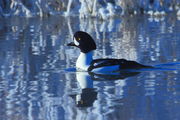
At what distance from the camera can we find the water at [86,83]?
7.48 meters

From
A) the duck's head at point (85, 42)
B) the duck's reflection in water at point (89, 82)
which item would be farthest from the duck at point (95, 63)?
the duck's reflection in water at point (89, 82)

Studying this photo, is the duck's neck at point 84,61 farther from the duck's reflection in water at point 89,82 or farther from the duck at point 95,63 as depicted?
the duck's reflection in water at point 89,82

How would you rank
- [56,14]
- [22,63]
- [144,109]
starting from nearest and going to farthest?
[144,109], [22,63], [56,14]

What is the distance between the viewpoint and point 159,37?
56.9 ft

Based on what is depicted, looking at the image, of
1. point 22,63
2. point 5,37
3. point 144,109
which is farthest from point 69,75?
point 5,37

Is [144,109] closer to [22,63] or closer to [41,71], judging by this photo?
[41,71]

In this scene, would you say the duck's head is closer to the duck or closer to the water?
the duck

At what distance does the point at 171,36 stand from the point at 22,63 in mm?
6008

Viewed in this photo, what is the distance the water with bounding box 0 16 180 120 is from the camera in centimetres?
748

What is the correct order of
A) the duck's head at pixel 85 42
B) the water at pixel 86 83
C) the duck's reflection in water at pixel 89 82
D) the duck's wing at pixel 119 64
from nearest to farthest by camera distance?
the water at pixel 86 83
the duck's reflection in water at pixel 89 82
the duck's wing at pixel 119 64
the duck's head at pixel 85 42

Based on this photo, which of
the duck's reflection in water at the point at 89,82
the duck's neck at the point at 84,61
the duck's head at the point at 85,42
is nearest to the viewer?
the duck's reflection in water at the point at 89,82

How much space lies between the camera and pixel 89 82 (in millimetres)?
10000

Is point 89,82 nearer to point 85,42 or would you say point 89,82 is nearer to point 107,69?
point 107,69

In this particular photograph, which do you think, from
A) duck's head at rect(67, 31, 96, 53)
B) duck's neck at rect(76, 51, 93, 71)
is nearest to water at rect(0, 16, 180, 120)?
duck's neck at rect(76, 51, 93, 71)
